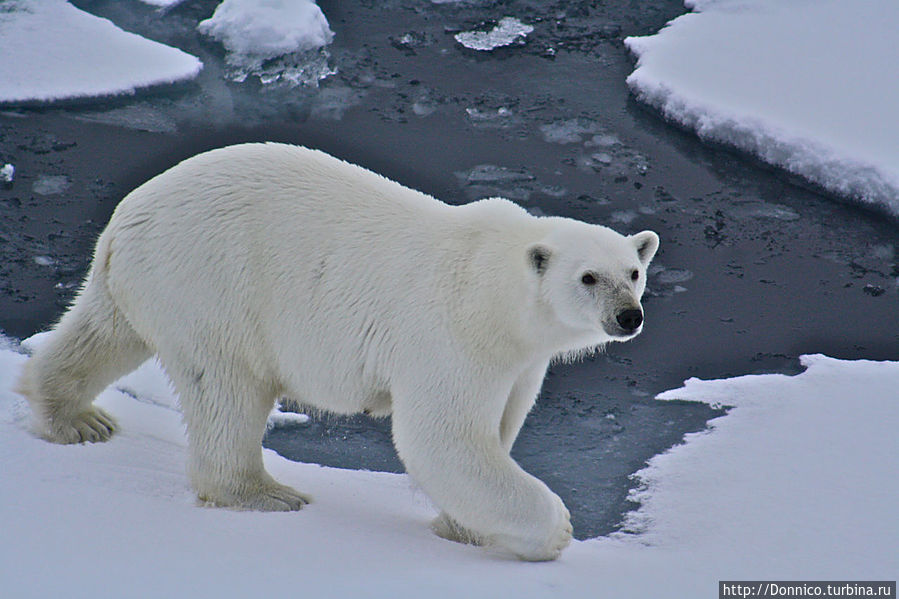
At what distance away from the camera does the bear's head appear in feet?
11.5

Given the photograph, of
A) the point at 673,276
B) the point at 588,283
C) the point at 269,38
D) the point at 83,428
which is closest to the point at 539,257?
the point at 588,283

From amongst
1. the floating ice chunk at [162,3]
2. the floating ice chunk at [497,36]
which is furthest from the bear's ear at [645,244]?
the floating ice chunk at [162,3]

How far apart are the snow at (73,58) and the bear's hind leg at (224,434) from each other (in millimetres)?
5521

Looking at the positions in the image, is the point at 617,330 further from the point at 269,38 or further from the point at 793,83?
the point at 269,38

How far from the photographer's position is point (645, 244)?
12.7ft

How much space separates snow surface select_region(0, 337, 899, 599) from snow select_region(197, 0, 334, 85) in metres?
4.56

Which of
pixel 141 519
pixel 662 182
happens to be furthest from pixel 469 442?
pixel 662 182

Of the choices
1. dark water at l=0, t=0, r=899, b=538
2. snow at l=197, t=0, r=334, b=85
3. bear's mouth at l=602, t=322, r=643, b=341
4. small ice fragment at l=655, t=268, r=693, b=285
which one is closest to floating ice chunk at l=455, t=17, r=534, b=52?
dark water at l=0, t=0, r=899, b=538

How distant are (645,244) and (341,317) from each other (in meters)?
1.18

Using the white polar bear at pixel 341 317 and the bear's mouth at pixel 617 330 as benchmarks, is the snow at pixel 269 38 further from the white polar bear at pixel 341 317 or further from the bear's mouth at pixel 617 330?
the bear's mouth at pixel 617 330

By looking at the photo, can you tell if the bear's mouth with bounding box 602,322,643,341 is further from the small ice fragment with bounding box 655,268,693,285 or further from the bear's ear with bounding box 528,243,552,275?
the small ice fragment with bounding box 655,268,693,285

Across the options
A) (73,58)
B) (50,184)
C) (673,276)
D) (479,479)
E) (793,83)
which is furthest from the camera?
(73,58)

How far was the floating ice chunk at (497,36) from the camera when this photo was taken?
10.2m

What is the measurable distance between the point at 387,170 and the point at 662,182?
2117 mm
